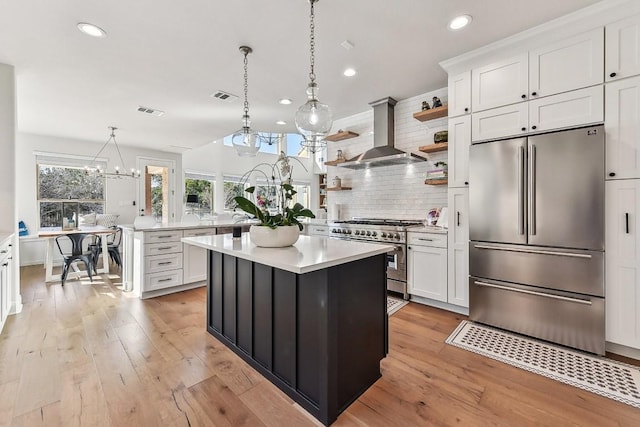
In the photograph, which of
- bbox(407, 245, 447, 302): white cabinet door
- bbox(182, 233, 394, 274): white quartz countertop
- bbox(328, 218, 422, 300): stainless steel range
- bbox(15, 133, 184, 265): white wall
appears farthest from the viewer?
bbox(15, 133, 184, 265): white wall

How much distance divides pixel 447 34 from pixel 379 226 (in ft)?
6.98

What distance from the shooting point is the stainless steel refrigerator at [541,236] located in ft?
7.11

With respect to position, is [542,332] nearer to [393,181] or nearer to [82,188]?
[393,181]

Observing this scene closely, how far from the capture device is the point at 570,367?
2002 mm

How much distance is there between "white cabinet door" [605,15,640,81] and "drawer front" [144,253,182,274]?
15.5ft

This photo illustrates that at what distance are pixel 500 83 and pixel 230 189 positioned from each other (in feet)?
23.7

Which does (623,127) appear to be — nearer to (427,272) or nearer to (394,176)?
(427,272)

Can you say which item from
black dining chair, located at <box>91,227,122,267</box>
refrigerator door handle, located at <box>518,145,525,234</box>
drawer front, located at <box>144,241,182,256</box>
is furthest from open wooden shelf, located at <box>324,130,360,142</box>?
black dining chair, located at <box>91,227,122,267</box>

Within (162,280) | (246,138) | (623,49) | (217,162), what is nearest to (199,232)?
(162,280)

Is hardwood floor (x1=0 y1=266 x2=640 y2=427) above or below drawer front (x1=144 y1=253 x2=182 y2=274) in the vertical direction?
below

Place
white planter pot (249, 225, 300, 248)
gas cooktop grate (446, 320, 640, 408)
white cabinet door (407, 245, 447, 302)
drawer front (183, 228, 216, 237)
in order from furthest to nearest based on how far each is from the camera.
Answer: drawer front (183, 228, 216, 237) < white cabinet door (407, 245, 447, 302) < white planter pot (249, 225, 300, 248) < gas cooktop grate (446, 320, 640, 408)

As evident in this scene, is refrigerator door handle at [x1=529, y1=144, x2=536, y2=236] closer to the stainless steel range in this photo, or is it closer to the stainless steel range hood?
the stainless steel range

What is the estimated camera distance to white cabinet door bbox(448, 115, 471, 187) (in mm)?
2896

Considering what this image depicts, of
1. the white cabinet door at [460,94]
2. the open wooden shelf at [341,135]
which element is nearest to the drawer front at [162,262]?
the open wooden shelf at [341,135]
